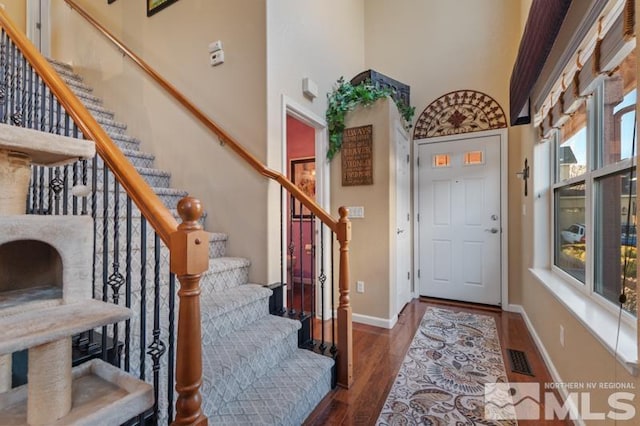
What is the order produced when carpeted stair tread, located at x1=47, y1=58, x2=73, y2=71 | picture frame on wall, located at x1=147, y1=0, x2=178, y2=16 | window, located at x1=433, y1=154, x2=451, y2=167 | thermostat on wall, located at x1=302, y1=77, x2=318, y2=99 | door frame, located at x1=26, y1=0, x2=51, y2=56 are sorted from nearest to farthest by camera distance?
thermostat on wall, located at x1=302, y1=77, x2=318, y2=99 < picture frame on wall, located at x1=147, y1=0, x2=178, y2=16 < carpeted stair tread, located at x1=47, y1=58, x2=73, y2=71 < window, located at x1=433, y1=154, x2=451, y2=167 < door frame, located at x1=26, y1=0, x2=51, y2=56

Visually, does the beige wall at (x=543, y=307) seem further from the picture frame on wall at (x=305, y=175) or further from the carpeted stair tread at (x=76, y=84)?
the carpeted stair tread at (x=76, y=84)

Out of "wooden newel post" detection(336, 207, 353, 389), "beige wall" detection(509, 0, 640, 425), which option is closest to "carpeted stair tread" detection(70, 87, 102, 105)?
"wooden newel post" detection(336, 207, 353, 389)

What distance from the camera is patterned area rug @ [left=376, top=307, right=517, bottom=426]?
1702mm

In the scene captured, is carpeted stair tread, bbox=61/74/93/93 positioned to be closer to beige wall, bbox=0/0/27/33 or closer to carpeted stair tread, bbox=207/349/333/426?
beige wall, bbox=0/0/27/33

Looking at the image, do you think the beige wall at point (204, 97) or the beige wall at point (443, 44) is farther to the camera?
the beige wall at point (443, 44)

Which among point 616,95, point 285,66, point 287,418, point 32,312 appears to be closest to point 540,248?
point 616,95

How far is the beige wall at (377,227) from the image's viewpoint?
9.90 feet

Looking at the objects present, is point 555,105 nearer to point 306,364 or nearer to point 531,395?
point 531,395

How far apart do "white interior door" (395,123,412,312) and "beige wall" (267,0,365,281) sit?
0.77 meters

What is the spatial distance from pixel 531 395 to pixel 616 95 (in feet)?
6.01

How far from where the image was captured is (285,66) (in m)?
2.56

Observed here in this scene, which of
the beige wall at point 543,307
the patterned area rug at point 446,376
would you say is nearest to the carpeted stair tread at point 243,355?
the patterned area rug at point 446,376

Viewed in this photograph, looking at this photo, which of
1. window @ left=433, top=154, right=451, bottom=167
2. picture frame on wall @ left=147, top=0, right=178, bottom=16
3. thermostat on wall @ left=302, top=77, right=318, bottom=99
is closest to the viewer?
thermostat on wall @ left=302, top=77, right=318, bottom=99

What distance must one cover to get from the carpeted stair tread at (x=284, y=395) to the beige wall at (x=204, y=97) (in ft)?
2.45
